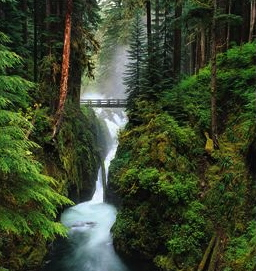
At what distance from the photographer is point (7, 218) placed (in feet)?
23.4

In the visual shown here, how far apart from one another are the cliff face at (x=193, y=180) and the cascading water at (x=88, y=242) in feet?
2.68

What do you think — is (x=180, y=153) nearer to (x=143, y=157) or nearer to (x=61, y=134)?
(x=143, y=157)

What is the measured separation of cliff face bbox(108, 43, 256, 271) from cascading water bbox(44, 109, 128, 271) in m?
0.82

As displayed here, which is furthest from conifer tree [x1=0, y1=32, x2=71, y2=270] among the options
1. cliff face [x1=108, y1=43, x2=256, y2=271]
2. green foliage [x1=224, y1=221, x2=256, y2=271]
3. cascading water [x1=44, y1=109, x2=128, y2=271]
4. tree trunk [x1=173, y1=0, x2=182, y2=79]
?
tree trunk [x1=173, y1=0, x2=182, y2=79]

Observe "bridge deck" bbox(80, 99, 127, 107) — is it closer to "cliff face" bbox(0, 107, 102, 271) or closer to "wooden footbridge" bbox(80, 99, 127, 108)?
"wooden footbridge" bbox(80, 99, 127, 108)

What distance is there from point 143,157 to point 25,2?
1503cm

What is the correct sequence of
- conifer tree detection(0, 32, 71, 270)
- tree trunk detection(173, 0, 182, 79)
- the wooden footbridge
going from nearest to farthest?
conifer tree detection(0, 32, 71, 270)
tree trunk detection(173, 0, 182, 79)
the wooden footbridge

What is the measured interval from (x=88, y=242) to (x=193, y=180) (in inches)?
237

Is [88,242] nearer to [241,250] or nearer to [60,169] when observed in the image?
[60,169]

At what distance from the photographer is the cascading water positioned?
14.4 m

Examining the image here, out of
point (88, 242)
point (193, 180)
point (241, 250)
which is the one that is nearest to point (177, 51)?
point (193, 180)

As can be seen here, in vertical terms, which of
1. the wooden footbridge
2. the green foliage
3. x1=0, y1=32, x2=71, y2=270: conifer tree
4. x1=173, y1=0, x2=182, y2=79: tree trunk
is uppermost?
x1=173, y1=0, x2=182, y2=79: tree trunk

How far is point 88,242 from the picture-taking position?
664 inches

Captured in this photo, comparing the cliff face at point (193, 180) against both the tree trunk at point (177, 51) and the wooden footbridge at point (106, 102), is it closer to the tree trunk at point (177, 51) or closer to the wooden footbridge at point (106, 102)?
the tree trunk at point (177, 51)
